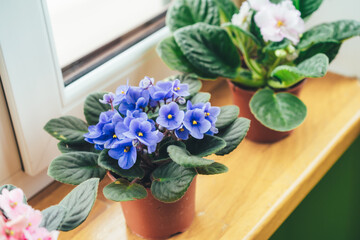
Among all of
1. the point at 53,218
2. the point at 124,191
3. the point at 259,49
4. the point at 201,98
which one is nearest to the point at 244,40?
the point at 259,49

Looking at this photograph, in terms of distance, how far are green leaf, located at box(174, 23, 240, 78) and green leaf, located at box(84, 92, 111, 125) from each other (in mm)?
208

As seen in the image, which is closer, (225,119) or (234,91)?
(225,119)

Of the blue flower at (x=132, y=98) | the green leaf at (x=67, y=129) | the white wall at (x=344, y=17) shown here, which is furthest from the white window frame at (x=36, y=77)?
the white wall at (x=344, y=17)

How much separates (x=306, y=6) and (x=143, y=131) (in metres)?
0.52

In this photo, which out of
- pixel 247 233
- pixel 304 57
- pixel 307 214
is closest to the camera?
pixel 247 233

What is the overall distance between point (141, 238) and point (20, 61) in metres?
0.39

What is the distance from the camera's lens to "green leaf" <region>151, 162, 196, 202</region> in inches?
25.1

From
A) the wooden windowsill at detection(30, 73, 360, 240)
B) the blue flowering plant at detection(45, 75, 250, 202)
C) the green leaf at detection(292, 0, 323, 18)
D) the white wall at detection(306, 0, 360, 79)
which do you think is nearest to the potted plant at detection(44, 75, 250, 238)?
the blue flowering plant at detection(45, 75, 250, 202)

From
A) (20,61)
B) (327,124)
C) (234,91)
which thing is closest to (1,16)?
(20,61)

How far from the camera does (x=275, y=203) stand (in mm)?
874

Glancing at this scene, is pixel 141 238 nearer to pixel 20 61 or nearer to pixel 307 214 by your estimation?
pixel 20 61

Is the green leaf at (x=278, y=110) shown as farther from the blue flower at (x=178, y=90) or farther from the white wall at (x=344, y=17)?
the white wall at (x=344, y=17)

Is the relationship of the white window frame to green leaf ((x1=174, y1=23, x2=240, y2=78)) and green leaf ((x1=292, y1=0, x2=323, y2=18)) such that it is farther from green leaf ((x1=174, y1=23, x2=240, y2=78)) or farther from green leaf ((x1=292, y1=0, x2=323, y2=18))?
green leaf ((x1=292, y1=0, x2=323, y2=18))

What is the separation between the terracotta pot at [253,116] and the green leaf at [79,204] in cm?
47
